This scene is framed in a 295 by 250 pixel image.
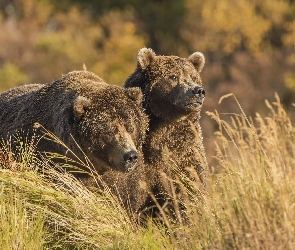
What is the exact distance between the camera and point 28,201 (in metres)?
7.06

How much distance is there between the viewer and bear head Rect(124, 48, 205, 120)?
29.7 feet

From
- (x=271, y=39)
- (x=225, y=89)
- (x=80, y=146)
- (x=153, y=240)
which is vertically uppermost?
(x=271, y=39)

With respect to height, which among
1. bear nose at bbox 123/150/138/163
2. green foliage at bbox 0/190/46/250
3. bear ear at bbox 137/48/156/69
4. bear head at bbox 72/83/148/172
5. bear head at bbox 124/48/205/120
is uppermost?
bear ear at bbox 137/48/156/69

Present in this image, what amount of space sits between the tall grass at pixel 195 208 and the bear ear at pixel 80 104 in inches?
22.5

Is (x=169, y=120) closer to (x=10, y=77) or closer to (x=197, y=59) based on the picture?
(x=197, y=59)

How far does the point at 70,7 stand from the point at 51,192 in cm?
5393

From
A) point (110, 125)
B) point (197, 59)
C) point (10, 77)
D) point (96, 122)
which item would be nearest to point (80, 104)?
point (96, 122)

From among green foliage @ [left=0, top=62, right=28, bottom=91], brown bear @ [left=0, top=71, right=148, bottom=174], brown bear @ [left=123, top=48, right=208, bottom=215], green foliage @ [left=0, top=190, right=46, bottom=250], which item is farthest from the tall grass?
green foliage @ [left=0, top=62, right=28, bottom=91]

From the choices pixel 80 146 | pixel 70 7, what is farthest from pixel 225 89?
pixel 80 146

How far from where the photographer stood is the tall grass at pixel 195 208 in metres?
5.72

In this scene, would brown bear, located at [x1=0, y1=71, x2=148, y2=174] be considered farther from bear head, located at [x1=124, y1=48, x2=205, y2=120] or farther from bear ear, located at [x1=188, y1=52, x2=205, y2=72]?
bear ear, located at [x1=188, y1=52, x2=205, y2=72]

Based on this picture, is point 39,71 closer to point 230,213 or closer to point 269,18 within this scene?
point 269,18

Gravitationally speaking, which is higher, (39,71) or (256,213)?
(39,71)

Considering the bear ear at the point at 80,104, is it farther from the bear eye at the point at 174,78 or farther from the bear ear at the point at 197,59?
Result: the bear ear at the point at 197,59
